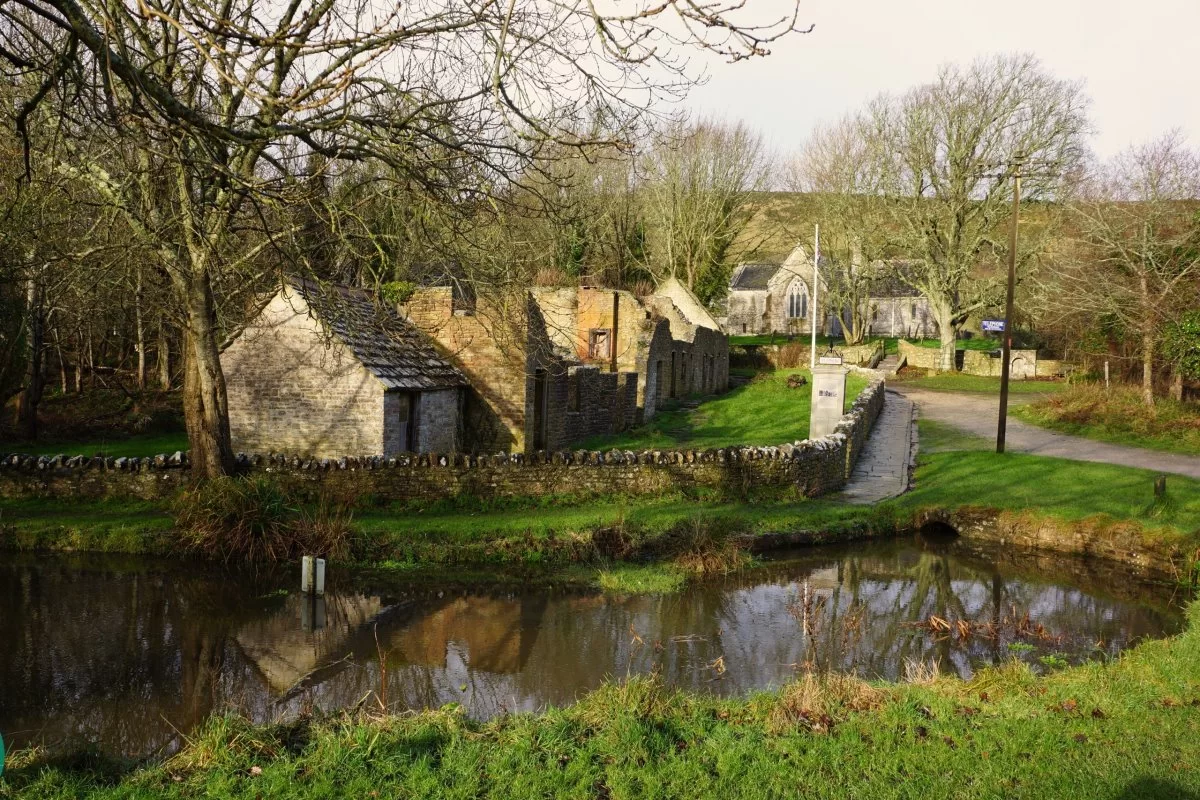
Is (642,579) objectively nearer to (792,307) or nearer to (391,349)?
(391,349)

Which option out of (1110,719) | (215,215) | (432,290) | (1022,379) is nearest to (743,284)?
(1022,379)

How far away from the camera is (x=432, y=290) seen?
2189cm

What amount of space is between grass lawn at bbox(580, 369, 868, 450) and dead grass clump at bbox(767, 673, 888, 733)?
54.7 feet

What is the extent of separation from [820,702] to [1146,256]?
27437 millimetres

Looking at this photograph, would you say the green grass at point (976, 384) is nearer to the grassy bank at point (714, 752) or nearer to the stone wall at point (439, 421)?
the stone wall at point (439, 421)

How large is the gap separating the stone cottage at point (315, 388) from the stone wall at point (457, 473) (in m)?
1.73

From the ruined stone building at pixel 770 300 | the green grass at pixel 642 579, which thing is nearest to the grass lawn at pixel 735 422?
the green grass at pixel 642 579

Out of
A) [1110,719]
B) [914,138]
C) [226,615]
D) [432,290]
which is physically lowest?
[226,615]

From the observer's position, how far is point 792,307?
76.1 metres

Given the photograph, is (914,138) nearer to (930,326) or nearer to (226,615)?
(930,326)

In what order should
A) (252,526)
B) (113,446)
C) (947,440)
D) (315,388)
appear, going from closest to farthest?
1. (252,526)
2. (315,388)
3. (113,446)
4. (947,440)

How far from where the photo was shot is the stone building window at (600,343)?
1362 inches

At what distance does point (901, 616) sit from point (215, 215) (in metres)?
11.4

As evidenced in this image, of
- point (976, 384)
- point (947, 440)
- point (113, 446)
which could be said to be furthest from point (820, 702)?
point (976, 384)
